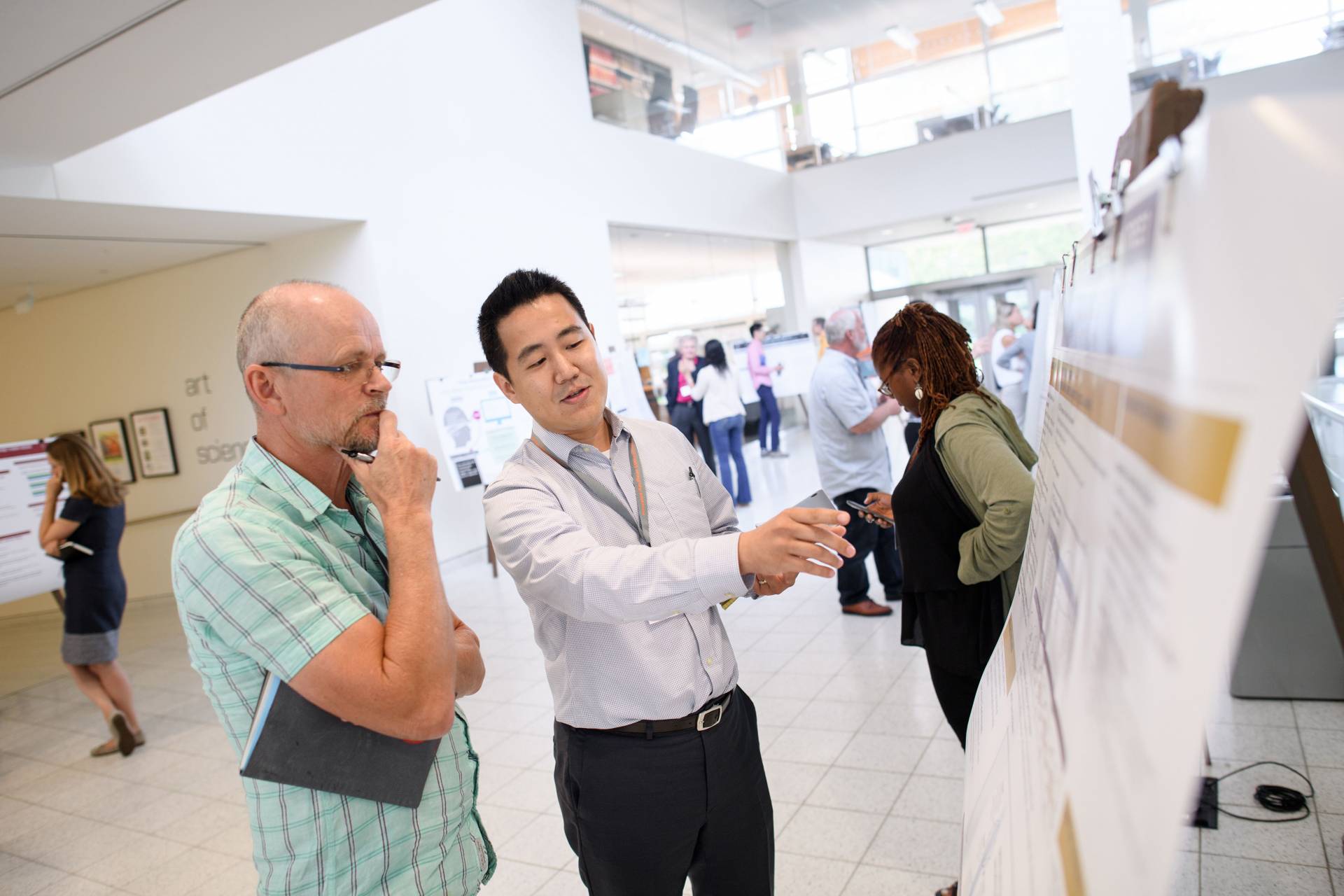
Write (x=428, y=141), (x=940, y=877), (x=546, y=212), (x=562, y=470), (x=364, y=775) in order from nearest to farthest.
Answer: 1. (x=364, y=775)
2. (x=562, y=470)
3. (x=940, y=877)
4. (x=428, y=141)
5. (x=546, y=212)

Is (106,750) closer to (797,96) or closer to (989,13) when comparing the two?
(797,96)

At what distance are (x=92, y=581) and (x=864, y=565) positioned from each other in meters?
4.31

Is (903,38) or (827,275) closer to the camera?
(903,38)

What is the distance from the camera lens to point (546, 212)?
30.2 ft

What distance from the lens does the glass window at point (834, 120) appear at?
14664mm

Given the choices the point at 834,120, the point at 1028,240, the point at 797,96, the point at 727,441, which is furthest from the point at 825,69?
the point at 727,441

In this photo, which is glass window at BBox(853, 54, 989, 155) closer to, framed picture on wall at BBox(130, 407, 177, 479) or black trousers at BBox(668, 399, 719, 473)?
black trousers at BBox(668, 399, 719, 473)

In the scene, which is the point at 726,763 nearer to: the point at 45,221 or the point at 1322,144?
the point at 1322,144

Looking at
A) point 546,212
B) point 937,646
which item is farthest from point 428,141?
point 937,646

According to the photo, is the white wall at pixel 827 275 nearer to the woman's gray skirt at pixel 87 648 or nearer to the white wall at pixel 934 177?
the white wall at pixel 934 177

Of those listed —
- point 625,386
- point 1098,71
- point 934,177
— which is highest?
point 934,177

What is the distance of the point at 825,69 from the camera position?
587 inches

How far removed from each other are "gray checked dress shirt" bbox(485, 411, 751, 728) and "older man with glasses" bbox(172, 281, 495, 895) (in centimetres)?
16

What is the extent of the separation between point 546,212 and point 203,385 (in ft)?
12.5
